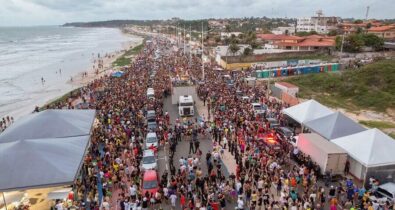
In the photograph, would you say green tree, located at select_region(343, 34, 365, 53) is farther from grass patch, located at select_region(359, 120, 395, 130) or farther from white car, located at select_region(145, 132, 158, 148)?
white car, located at select_region(145, 132, 158, 148)

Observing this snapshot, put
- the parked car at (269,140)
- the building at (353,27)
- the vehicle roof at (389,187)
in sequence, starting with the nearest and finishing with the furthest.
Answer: the vehicle roof at (389,187), the parked car at (269,140), the building at (353,27)

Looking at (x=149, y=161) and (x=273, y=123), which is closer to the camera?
(x=149, y=161)

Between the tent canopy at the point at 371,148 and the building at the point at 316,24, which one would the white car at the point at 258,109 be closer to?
the tent canopy at the point at 371,148

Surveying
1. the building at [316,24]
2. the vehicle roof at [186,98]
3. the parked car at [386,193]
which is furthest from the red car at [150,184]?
the building at [316,24]

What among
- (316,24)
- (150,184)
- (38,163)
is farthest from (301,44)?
(316,24)

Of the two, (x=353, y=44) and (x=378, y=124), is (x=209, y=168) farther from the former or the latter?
(x=353, y=44)

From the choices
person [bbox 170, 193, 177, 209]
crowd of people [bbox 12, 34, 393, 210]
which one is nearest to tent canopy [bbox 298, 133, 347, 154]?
crowd of people [bbox 12, 34, 393, 210]
